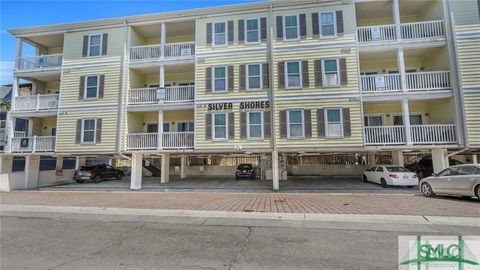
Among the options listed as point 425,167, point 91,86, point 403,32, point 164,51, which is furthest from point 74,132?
point 425,167

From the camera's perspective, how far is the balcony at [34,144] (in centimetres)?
1895

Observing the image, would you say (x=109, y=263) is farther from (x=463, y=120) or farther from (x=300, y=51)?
(x=463, y=120)

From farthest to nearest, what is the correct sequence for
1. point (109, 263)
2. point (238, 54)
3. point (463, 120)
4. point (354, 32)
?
point (238, 54), point (354, 32), point (463, 120), point (109, 263)

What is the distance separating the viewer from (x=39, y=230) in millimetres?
7895

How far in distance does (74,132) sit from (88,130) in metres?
1.03

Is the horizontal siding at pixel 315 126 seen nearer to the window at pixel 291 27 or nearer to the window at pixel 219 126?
the window at pixel 219 126

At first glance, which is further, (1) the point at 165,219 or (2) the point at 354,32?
(2) the point at 354,32

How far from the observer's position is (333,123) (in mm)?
15898

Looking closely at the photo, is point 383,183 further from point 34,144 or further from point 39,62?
point 39,62

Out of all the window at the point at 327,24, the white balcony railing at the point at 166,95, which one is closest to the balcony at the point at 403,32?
the window at the point at 327,24

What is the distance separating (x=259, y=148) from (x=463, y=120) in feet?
37.8

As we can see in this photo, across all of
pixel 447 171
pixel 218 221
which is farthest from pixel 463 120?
pixel 218 221

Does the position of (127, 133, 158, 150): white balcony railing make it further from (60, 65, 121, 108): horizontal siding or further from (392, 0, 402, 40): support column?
(392, 0, 402, 40): support column

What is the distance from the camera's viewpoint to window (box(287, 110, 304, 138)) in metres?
16.2
